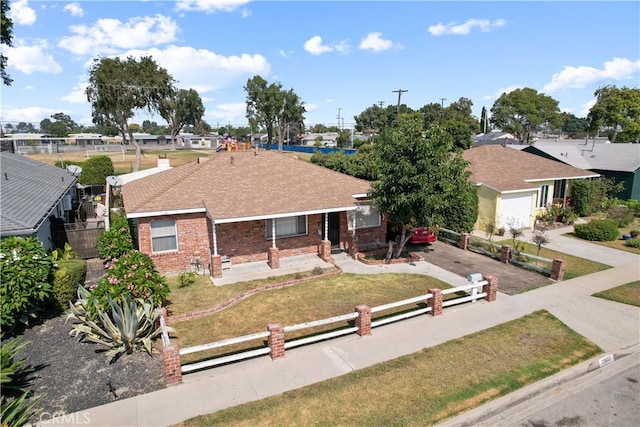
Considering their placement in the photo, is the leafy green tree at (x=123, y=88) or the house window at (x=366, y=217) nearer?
the house window at (x=366, y=217)

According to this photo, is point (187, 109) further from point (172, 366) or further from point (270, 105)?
point (172, 366)

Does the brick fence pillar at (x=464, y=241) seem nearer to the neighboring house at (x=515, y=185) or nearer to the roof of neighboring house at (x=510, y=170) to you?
the neighboring house at (x=515, y=185)

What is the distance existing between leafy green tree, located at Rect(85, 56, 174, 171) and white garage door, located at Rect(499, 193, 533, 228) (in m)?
35.9

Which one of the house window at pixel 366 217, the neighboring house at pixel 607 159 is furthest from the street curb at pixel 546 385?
the neighboring house at pixel 607 159

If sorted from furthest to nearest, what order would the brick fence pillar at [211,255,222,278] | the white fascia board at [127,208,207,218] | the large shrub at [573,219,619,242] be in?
the large shrub at [573,219,619,242] < the brick fence pillar at [211,255,222,278] < the white fascia board at [127,208,207,218]

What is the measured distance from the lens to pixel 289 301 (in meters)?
12.4

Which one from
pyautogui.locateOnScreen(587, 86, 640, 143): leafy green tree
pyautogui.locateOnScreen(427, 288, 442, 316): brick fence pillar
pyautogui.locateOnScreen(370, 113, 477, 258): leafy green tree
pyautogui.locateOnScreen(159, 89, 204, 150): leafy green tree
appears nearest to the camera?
pyautogui.locateOnScreen(427, 288, 442, 316): brick fence pillar

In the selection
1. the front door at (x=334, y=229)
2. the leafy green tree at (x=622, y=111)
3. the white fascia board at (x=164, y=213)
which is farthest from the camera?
the leafy green tree at (x=622, y=111)

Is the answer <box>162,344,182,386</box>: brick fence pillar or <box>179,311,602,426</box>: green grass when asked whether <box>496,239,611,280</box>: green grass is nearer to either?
<box>179,311,602,426</box>: green grass

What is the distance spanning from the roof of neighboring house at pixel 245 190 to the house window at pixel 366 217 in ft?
2.57

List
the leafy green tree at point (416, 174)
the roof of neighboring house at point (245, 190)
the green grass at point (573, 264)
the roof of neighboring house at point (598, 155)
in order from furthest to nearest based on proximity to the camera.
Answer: the roof of neighboring house at point (598, 155) < the green grass at point (573, 264) < the roof of neighboring house at point (245, 190) < the leafy green tree at point (416, 174)

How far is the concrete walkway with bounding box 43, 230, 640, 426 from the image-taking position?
7336mm

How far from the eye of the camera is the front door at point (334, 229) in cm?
1755

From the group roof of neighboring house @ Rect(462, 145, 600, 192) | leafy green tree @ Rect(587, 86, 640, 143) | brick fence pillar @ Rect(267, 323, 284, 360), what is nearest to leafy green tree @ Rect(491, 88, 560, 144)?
leafy green tree @ Rect(587, 86, 640, 143)
